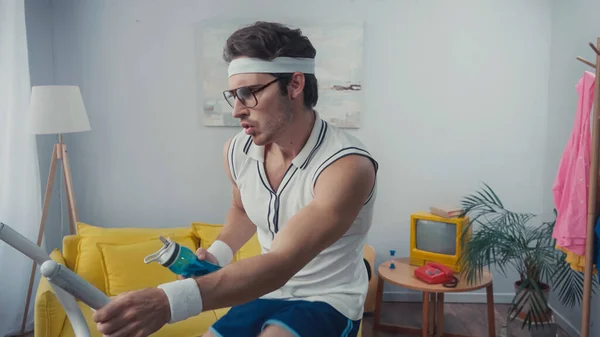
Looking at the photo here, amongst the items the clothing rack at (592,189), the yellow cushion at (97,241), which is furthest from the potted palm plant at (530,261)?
the yellow cushion at (97,241)

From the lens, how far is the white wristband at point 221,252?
4.82 ft

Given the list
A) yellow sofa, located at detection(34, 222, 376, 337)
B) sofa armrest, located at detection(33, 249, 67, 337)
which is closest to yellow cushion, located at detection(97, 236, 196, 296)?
yellow sofa, located at detection(34, 222, 376, 337)

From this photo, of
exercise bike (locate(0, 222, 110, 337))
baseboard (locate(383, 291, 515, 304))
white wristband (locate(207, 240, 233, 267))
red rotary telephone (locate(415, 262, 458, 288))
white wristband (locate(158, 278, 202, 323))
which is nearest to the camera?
exercise bike (locate(0, 222, 110, 337))

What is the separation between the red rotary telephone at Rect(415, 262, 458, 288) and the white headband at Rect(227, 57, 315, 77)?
1895mm

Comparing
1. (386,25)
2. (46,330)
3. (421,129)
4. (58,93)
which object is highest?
(386,25)

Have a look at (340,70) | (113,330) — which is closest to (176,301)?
(113,330)

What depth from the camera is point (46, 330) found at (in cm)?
242

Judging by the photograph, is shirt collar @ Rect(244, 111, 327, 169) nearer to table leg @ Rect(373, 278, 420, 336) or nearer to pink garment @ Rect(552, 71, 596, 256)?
pink garment @ Rect(552, 71, 596, 256)

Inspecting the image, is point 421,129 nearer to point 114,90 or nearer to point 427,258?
point 427,258

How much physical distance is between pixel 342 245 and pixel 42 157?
111 inches

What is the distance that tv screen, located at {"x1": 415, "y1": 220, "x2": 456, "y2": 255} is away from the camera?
319cm

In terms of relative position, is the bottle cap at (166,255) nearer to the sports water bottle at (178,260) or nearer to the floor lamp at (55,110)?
the sports water bottle at (178,260)

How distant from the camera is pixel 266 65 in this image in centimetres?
130

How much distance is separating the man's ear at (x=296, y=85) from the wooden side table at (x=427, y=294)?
1813 millimetres
